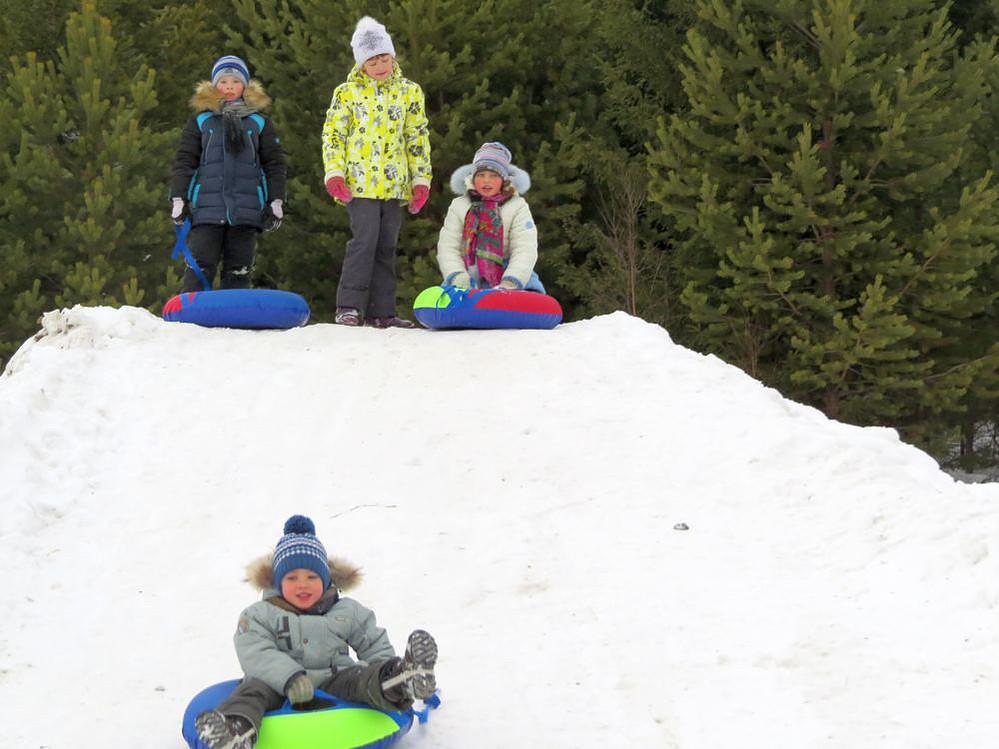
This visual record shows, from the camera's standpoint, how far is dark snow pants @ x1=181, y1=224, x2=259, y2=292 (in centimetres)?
794

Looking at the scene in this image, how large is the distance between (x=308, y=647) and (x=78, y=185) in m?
11.9

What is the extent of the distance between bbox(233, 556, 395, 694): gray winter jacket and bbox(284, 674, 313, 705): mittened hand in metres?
0.02

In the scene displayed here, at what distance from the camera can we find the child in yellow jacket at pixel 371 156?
26.0ft

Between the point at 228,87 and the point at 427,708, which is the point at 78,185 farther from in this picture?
the point at 427,708

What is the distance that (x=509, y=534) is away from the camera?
17.1 feet

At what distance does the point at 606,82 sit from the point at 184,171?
705 cm

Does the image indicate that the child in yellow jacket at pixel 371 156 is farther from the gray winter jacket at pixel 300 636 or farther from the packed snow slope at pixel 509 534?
the gray winter jacket at pixel 300 636

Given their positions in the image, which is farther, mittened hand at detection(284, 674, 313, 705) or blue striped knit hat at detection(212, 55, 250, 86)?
blue striped knit hat at detection(212, 55, 250, 86)

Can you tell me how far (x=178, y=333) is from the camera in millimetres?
7445

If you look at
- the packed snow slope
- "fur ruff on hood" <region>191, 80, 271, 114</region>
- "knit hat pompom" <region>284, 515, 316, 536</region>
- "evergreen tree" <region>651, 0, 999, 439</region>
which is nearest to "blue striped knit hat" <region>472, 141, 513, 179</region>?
the packed snow slope

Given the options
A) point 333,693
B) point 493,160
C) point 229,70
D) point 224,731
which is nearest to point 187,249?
point 229,70

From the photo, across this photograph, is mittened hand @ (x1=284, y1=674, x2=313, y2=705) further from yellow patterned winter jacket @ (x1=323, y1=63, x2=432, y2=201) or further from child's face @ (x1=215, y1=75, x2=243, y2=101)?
child's face @ (x1=215, y1=75, x2=243, y2=101)

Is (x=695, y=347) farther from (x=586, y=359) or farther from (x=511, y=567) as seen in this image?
(x=511, y=567)

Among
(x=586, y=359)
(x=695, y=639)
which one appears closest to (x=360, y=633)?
(x=695, y=639)
